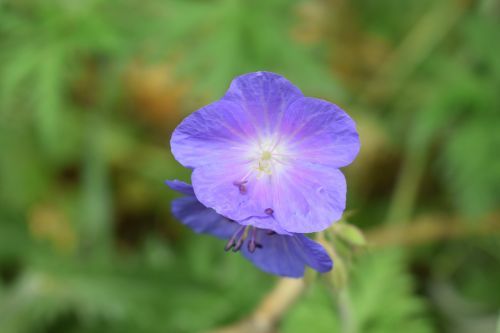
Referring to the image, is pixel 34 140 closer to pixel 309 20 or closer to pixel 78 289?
pixel 78 289

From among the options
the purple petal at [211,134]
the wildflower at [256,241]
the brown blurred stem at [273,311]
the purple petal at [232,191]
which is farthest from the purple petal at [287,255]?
the brown blurred stem at [273,311]

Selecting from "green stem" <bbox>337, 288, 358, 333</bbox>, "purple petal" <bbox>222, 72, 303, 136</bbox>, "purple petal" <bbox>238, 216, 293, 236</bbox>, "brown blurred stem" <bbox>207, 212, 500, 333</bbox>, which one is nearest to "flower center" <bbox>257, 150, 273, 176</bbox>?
"purple petal" <bbox>222, 72, 303, 136</bbox>

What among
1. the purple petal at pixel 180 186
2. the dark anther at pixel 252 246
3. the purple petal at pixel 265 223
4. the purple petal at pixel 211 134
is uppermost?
the purple petal at pixel 211 134

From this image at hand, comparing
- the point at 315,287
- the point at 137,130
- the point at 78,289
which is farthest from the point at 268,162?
the point at 137,130

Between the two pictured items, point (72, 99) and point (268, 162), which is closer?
point (268, 162)

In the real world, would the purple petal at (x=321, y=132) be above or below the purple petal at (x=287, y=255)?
above

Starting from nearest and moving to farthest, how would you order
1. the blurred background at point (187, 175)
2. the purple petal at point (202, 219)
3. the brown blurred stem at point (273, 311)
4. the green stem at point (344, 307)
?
the purple petal at point (202, 219) → the green stem at point (344, 307) → the brown blurred stem at point (273, 311) → the blurred background at point (187, 175)

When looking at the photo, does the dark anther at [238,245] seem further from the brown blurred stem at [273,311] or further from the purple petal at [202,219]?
Answer: the brown blurred stem at [273,311]

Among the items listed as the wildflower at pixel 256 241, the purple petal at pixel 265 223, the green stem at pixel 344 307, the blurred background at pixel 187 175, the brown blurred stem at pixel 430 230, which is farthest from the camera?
the brown blurred stem at pixel 430 230
